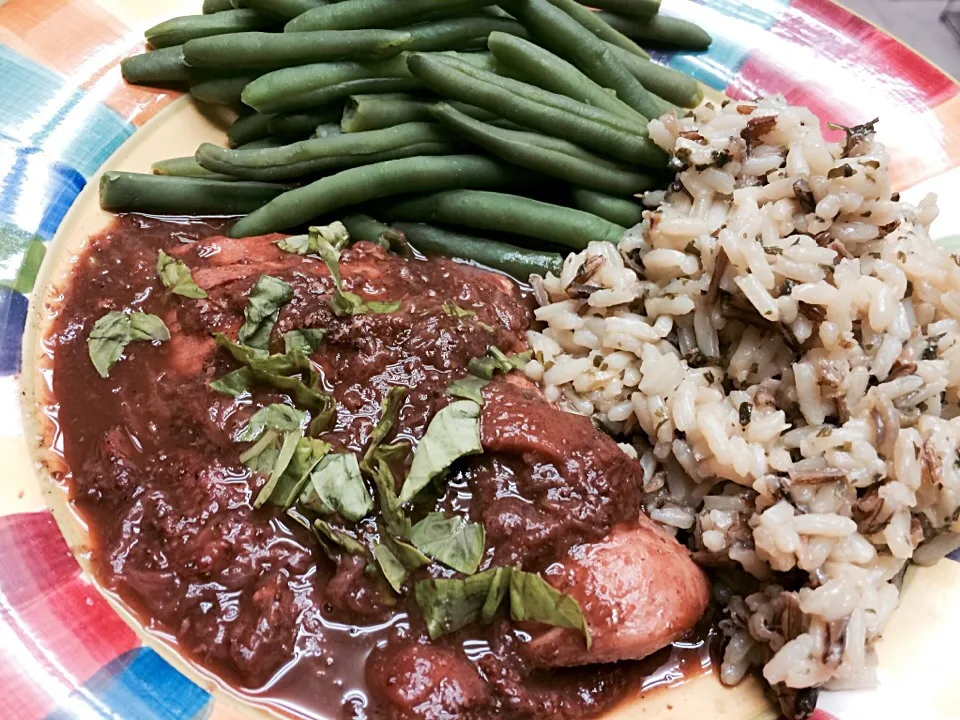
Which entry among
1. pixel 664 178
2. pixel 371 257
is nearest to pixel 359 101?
pixel 371 257

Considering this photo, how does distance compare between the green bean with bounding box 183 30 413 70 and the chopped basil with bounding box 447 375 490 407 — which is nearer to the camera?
the chopped basil with bounding box 447 375 490 407

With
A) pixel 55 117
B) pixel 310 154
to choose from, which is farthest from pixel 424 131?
pixel 55 117

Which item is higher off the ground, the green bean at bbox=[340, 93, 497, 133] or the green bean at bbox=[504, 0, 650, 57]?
the green bean at bbox=[504, 0, 650, 57]

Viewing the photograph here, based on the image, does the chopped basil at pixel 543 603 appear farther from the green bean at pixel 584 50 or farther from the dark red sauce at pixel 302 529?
the green bean at pixel 584 50

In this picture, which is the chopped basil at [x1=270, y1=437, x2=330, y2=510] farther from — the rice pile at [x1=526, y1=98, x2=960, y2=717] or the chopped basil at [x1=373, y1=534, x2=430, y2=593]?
the rice pile at [x1=526, y1=98, x2=960, y2=717]

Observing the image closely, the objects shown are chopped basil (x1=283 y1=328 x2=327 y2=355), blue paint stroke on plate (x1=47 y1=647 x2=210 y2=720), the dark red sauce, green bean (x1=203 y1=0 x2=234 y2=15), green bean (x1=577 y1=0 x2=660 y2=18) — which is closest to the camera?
blue paint stroke on plate (x1=47 y1=647 x2=210 y2=720)

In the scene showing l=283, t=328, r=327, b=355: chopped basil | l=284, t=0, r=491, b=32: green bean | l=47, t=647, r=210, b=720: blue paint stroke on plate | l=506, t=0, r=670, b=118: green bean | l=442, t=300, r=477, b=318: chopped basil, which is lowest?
l=47, t=647, r=210, b=720: blue paint stroke on plate

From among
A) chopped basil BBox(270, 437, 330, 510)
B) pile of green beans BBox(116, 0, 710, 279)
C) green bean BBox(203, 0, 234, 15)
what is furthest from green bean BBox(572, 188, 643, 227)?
green bean BBox(203, 0, 234, 15)
